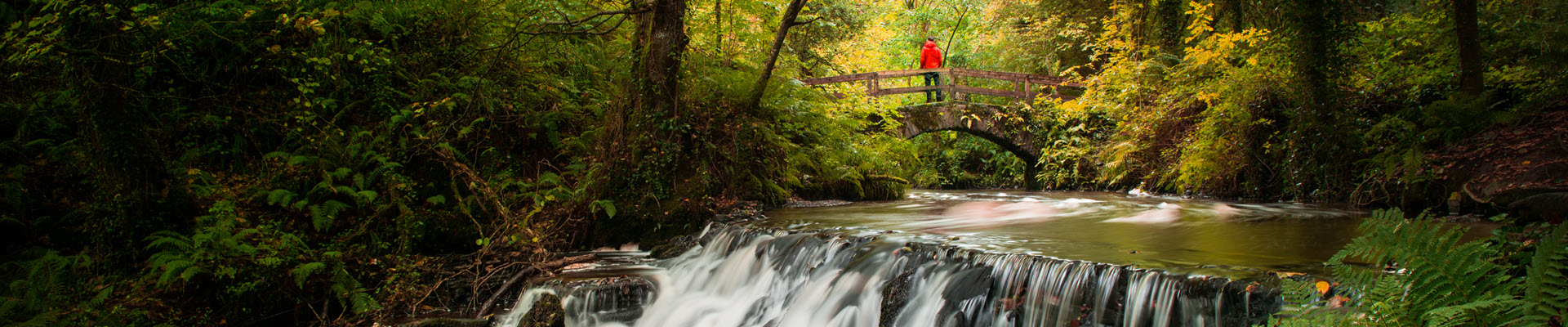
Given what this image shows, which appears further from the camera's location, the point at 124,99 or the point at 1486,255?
the point at 124,99

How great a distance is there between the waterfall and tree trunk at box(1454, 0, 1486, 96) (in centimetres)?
577

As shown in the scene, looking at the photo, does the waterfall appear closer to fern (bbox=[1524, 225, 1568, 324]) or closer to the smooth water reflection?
the smooth water reflection

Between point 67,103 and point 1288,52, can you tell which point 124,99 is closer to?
point 67,103

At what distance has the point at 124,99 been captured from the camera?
207 inches

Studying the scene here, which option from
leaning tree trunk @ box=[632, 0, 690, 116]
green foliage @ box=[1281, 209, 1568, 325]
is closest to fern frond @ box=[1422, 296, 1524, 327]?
green foliage @ box=[1281, 209, 1568, 325]

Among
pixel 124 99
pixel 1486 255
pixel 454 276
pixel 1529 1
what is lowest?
pixel 454 276

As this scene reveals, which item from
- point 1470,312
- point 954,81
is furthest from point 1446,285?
point 954,81

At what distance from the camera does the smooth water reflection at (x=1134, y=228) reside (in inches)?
178

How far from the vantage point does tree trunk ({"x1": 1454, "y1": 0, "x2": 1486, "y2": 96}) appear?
684 cm

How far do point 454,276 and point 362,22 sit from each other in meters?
2.96

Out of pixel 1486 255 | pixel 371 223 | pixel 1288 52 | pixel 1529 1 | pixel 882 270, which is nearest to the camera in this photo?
pixel 1486 255

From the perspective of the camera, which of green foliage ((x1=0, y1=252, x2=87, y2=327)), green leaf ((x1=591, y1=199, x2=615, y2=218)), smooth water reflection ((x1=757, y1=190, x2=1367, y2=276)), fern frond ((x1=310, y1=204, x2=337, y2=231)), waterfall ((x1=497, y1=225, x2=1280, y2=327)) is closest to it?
waterfall ((x1=497, y1=225, x2=1280, y2=327))

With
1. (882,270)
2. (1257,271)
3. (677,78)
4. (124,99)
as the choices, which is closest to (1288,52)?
(1257,271)

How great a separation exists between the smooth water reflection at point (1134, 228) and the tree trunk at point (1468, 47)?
1.62 m
